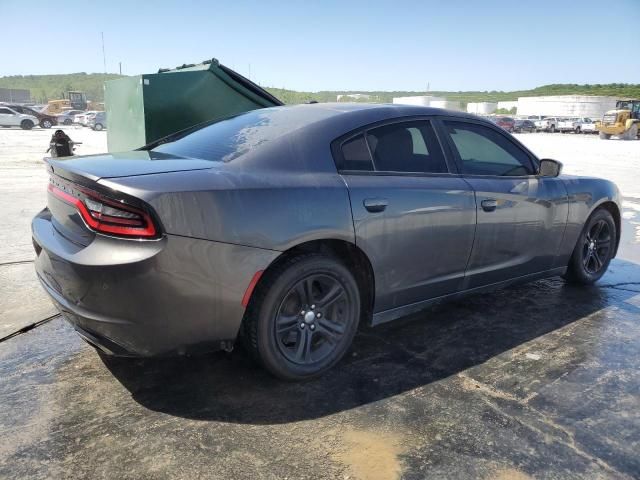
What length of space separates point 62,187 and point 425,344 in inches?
95.1

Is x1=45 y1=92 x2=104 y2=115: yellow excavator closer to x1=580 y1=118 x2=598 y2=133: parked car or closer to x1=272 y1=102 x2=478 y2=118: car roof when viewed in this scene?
x1=580 y1=118 x2=598 y2=133: parked car

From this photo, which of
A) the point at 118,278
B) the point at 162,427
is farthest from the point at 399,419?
the point at 118,278

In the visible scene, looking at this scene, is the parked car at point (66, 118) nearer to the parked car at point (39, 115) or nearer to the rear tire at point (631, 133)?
the parked car at point (39, 115)

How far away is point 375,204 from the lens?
2.99m

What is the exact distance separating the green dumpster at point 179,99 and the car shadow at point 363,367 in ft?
11.7

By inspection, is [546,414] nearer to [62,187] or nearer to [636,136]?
[62,187]

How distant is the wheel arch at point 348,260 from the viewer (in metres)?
2.74

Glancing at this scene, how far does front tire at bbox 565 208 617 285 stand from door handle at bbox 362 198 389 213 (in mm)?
2382

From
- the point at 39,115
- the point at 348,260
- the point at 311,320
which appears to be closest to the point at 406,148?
the point at 348,260

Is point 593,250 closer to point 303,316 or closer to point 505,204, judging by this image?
point 505,204

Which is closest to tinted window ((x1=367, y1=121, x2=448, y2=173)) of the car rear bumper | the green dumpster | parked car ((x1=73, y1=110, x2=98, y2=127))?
the car rear bumper

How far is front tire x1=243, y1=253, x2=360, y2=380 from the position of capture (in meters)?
2.70

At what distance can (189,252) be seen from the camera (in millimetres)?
2395

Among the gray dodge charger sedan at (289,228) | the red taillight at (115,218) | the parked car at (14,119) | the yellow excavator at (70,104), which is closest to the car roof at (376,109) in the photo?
the gray dodge charger sedan at (289,228)
